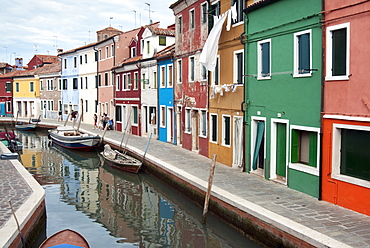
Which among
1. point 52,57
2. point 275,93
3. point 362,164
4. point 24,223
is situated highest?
point 52,57

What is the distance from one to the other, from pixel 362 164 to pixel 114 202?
913 centimetres

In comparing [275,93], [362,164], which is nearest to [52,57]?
[275,93]

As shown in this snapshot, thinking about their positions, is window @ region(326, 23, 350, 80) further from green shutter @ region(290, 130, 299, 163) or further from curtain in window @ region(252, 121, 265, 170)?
curtain in window @ region(252, 121, 265, 170)

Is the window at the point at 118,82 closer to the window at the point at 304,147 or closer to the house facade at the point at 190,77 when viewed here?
the house facade at the point at 190,77

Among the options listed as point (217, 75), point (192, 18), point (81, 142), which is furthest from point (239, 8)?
point (81, 142)

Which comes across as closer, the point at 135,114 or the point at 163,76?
the point at 163,76

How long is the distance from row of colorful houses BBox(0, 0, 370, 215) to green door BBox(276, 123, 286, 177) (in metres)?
0.03

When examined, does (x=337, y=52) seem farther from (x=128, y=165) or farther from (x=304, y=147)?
(x=128, y=165)

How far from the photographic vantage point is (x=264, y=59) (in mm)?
14383

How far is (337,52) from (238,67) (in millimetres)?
6046

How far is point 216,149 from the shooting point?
18484mm

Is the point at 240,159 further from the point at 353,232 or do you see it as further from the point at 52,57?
the point at 52,57

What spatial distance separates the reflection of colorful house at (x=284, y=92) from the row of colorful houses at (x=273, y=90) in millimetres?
31

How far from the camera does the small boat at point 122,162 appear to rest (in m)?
19.5
